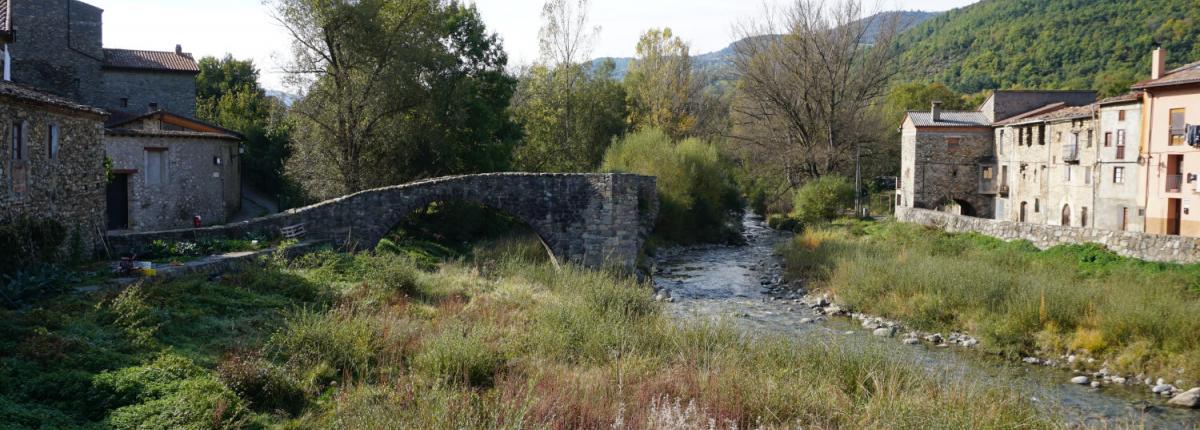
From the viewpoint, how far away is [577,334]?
11.3 m

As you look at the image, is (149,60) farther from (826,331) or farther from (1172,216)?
(1172,216)

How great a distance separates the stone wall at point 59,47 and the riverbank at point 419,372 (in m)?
18.8

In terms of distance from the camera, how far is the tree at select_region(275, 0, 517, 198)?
2302 centimetres

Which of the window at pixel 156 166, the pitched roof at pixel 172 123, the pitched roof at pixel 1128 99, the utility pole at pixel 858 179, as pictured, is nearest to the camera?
the window at pixel 156 166

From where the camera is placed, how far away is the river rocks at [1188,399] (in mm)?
12250

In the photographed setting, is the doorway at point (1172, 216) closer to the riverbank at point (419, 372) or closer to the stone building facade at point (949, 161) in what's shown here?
the stone building facade at point (949, 161)

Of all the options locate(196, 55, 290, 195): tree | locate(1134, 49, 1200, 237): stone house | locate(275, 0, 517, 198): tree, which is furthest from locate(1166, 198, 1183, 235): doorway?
locate(196, 55, 290, 195): tree

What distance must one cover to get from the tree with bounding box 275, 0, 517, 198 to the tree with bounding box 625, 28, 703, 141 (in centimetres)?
1804

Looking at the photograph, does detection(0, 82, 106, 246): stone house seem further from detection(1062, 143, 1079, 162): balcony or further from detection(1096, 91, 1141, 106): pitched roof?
detection(1062, 143, 1079, 162): balcony

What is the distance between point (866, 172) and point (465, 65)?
21.8 m

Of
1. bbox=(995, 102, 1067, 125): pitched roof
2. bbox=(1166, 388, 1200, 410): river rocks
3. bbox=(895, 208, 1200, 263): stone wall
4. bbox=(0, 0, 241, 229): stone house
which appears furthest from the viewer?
bbox=(995, 102, 1067, 125): pitched roof

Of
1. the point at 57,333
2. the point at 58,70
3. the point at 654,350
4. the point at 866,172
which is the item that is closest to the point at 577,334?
the point at 654,350

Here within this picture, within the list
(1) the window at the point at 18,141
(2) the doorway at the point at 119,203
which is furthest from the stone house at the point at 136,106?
(1) the window at the point at 18,141

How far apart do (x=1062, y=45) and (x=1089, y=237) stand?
42.4 metres
